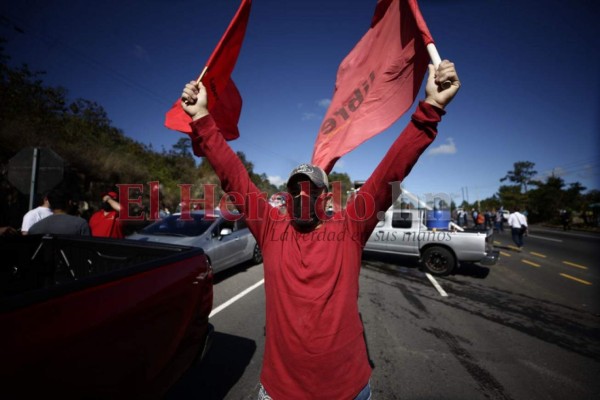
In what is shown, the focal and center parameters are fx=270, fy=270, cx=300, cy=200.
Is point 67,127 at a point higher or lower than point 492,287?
higher

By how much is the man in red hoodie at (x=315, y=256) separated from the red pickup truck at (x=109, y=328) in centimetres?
78

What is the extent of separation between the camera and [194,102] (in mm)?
1435

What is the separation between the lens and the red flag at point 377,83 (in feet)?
6.75

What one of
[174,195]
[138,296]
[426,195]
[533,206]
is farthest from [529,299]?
[533,206]

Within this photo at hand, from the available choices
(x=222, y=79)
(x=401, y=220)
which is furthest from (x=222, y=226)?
(x=401, y=220)

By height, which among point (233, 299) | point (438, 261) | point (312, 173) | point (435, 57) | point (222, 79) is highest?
point (222, 79)

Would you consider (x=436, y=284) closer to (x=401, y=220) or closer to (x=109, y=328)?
(x=401, y=220)

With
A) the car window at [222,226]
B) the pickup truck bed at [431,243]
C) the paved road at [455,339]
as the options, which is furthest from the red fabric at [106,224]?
the pickup truck bed at [431,243]

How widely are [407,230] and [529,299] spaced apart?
312cm

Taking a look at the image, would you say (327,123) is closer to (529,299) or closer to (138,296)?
(138,296)

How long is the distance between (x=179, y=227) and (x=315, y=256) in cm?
588

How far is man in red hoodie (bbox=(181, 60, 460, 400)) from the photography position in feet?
3.86

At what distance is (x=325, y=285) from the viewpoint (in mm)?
1285

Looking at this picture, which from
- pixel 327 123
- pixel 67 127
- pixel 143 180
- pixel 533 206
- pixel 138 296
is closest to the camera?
pixel 138 296
